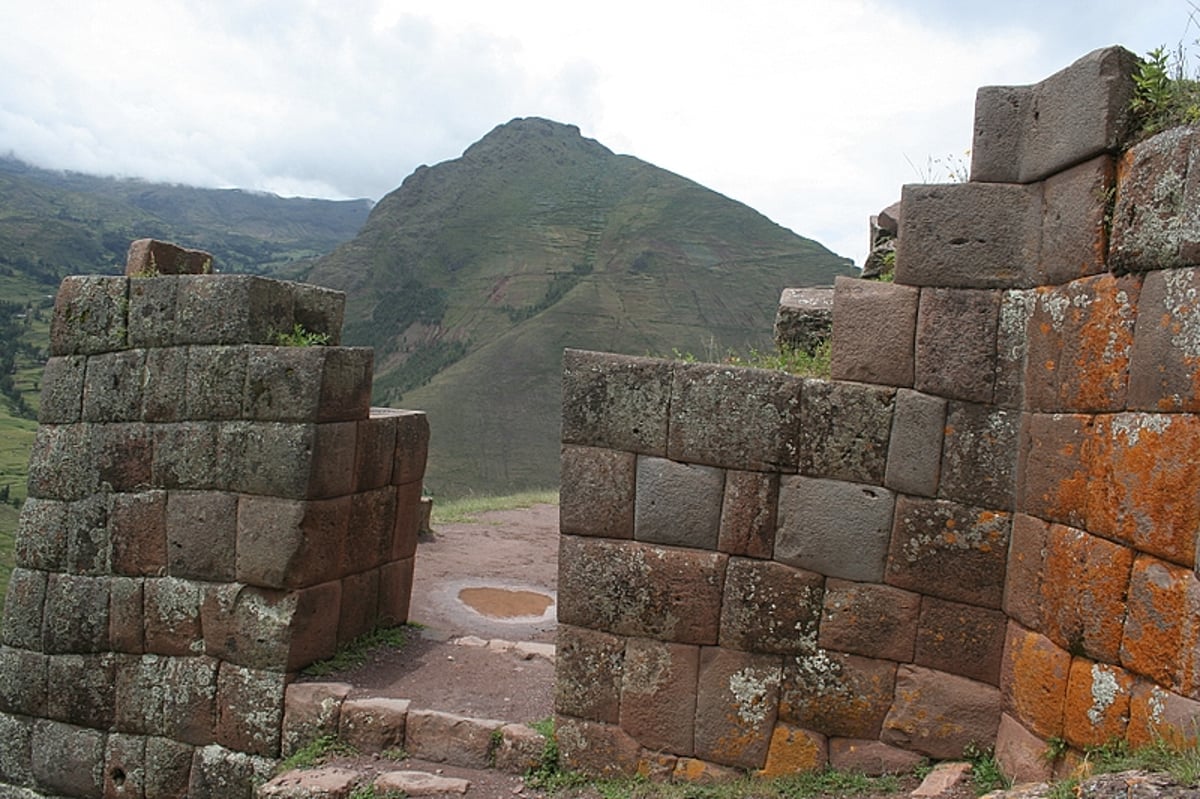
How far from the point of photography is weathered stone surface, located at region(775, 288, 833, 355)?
628cm

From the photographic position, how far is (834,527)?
516 centimetres

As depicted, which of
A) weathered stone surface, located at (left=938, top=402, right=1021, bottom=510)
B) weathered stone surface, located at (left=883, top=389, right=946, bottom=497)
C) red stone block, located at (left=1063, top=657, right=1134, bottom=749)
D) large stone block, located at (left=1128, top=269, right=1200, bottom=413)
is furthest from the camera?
weathered stone surface, located at (left=883, top=389, right=946, bottom=497)

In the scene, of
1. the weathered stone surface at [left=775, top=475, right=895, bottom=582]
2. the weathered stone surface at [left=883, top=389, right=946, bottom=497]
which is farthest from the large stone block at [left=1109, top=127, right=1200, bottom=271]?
the weathered stone surface at [left=775, top=475, right=895, bottom=582]

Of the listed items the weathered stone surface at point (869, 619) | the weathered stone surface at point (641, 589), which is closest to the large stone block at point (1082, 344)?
the weathered stone surface at point (869, 619)

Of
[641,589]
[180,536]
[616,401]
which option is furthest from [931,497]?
[180,536]

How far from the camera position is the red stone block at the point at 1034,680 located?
432 cm

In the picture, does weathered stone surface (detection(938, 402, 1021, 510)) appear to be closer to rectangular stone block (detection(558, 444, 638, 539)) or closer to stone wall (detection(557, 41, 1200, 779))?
stone wall (detection(557, 41, 1200, 779))

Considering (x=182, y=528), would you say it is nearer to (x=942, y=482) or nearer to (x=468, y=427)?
(x=942, y=482)

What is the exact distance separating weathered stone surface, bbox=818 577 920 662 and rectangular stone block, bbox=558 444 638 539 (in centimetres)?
136

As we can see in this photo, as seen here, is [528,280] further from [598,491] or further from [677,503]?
[677,503]

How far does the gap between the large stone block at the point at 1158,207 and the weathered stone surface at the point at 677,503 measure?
8.31 ft

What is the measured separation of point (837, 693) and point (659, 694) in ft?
3.69

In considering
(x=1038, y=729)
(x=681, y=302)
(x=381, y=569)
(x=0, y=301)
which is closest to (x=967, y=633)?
(x=1038, y=729)

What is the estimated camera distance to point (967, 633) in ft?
16.3
